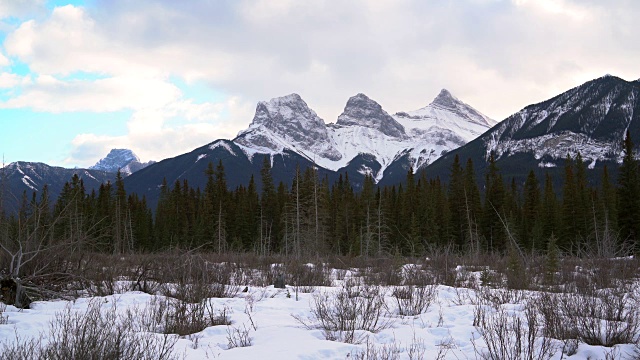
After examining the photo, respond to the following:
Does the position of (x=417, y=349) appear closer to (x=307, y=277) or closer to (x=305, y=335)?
(x=305, y=335)

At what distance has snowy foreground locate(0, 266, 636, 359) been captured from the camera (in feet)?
15.7

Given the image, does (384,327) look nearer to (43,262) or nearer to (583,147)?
(43,262)

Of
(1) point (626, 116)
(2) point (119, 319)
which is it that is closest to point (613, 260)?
(2) point (119, 319)

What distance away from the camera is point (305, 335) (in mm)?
5758

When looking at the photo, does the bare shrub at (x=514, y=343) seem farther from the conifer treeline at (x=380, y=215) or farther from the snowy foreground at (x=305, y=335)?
the conifer treeline at (x=380, y=215)

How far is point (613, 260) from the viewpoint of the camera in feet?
44.9

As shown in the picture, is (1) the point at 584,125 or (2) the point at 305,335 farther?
(1) the point at 584,125

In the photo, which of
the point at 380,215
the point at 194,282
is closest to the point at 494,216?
the point at 380,215

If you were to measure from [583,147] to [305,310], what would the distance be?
196658 mm

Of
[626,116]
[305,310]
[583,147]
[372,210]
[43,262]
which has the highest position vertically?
[626,116]

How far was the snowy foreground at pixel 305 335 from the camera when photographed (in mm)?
4789

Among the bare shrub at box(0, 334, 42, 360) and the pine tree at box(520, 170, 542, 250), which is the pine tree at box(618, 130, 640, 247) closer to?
the pine tree at box(520, 170, 542, 250)

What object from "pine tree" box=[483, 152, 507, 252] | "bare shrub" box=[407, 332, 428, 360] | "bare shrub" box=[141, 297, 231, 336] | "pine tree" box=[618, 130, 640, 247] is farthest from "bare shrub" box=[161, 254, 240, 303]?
"pine tree" box=[618, 130, 640, 247]

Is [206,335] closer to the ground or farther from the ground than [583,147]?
closer to the ground
